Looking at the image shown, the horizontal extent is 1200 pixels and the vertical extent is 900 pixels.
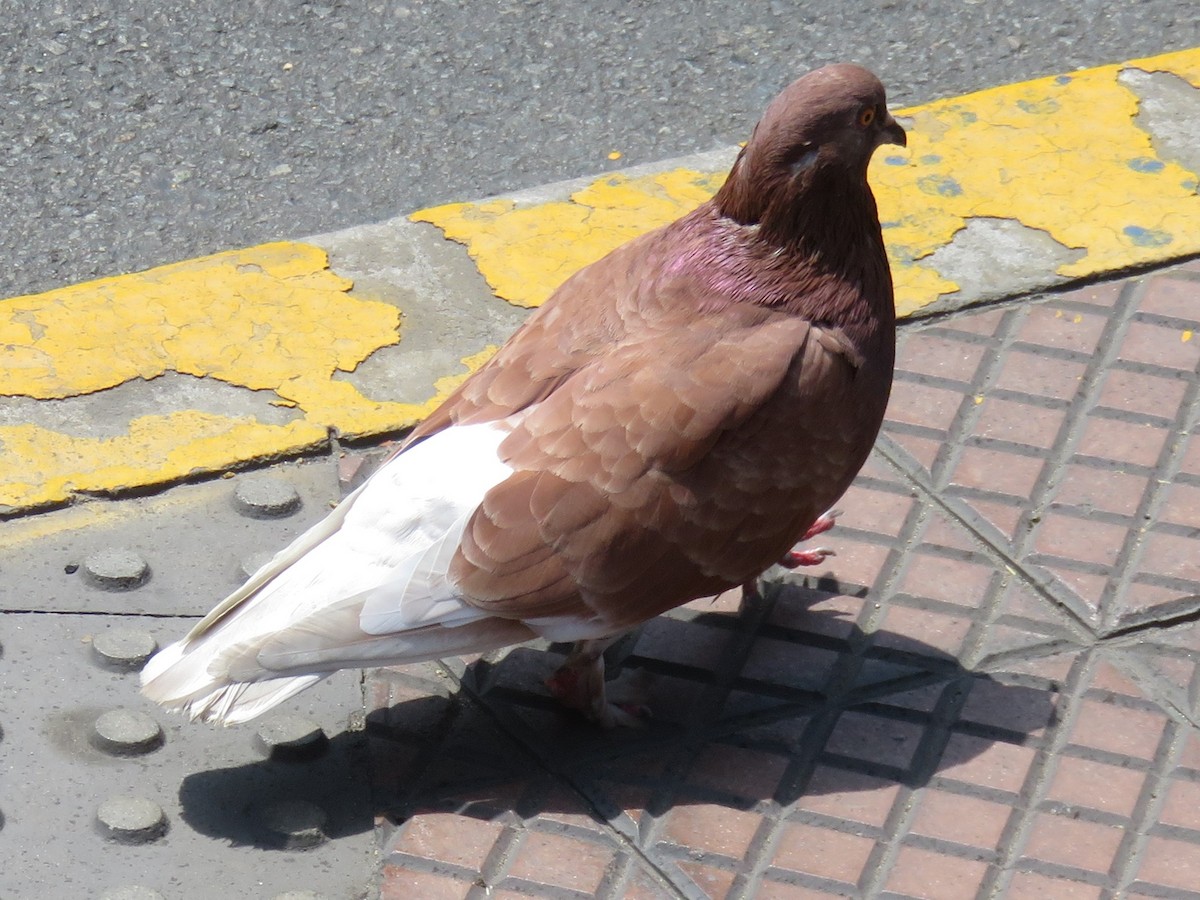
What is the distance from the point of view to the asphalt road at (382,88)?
14.6ft

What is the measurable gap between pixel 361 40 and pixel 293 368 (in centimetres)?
162

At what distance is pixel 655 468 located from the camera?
2836 millimetres

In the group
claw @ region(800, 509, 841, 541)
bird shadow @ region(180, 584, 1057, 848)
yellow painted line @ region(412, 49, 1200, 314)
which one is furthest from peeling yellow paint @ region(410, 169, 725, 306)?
bird shadow @ region(180, 584, 1057, 848)

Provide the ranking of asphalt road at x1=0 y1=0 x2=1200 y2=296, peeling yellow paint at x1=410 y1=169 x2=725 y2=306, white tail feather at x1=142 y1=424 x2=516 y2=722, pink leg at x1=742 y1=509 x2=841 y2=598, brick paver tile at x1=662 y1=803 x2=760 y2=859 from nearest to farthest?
white tail feather at x1=142 y1=424 x2=516 y2=722 < brick paver tile at x1=662 y1=803 x2=760 y2=859 < pink leg at x1=742 y1=509 x2=841 y2=598 < peeling yellow paint at x1=410 y1=169 x2=725 y2=306 < asphalt road at x1=0 y1=0 x2=1200 y2=296

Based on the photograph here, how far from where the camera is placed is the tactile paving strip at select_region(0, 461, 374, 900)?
2.87m

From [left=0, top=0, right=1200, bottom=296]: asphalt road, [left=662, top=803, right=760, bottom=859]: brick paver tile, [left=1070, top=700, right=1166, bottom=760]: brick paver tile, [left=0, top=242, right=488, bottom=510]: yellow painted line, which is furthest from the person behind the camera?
[left=0, top=0, right=1200, bottom=296]: asphalt road

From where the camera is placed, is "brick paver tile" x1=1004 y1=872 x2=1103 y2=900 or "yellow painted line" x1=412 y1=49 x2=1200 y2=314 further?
"yellow painted line" x1=412 y1=49 x2=1200 y2=314

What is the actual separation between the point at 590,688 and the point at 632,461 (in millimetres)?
517

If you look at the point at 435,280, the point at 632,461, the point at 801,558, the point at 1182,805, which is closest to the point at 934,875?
the point at 1182,805

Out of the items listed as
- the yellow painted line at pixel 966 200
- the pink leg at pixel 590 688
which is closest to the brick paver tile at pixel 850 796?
the pink leg at pixel 590 688

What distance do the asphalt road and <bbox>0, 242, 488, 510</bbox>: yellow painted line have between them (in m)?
0.31

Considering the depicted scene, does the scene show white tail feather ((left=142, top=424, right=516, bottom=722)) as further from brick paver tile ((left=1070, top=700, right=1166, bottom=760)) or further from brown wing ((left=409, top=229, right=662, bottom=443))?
brick paver tile ((left=1070, top=700, right=1166, bottom=760))

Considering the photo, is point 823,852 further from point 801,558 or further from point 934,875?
point 801,558

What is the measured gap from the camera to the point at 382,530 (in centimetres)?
291
